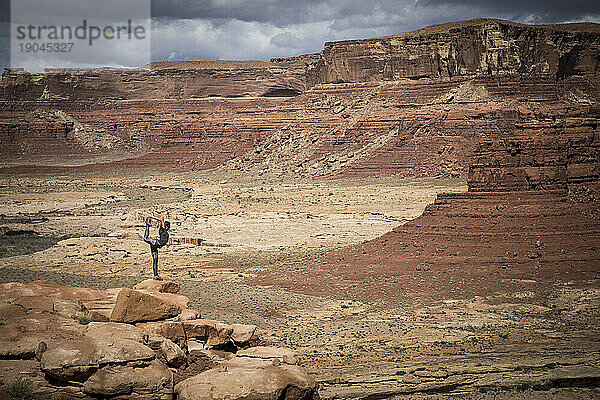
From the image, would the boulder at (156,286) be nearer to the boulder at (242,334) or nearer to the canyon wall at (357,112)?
the boulder at (242,334)

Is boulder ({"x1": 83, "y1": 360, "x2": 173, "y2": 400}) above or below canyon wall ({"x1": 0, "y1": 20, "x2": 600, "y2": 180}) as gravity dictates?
below

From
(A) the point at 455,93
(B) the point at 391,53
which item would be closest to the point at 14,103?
(B) the point at 391,53

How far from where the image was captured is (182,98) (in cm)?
10956

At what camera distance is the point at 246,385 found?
9.15 meters

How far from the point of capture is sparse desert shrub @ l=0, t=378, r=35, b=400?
8.69m

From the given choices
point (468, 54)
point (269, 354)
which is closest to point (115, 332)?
point (269, 354)

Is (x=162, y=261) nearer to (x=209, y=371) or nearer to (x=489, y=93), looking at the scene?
(x=209, y=371)

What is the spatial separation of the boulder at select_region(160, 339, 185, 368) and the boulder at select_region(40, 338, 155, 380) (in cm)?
76

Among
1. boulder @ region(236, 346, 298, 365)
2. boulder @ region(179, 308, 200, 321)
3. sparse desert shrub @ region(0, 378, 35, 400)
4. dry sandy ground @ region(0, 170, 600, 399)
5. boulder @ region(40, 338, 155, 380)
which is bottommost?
dry sandy ground @ region(0, 170, 600, 399)

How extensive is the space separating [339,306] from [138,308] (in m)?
7.57

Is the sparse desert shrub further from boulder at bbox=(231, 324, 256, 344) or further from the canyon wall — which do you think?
the canyon wall

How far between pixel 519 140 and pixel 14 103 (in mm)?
94641

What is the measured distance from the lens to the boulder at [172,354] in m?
10.2

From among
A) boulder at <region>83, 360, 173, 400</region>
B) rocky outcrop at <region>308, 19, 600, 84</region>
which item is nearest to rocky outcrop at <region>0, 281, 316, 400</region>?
boulder at <region>83, 360, 173, 400</region>
